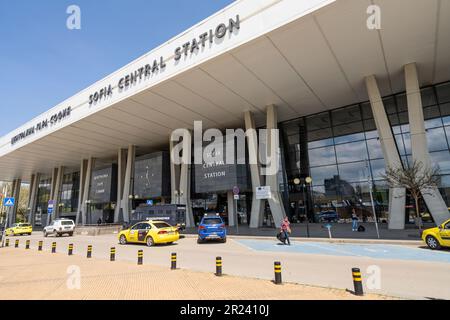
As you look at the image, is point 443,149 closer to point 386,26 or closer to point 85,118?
point 386,26

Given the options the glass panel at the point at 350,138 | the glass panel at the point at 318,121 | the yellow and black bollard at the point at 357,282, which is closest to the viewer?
the yellow and black bollard at the point at 357,282

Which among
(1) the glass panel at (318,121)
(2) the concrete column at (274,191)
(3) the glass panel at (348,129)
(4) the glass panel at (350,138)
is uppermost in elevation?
(1) the glass panel at (318,121)

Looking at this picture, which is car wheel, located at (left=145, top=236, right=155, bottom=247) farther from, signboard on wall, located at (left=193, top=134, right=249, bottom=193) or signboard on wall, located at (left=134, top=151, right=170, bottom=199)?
signboard on wall, located at (left=134, top=151, right=170, bottom=199)

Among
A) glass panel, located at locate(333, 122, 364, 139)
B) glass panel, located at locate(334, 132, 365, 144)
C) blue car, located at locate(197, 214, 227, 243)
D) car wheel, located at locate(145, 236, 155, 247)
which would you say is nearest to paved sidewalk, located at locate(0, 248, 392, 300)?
car wheel, located at locate(145, 236, 155, 247)

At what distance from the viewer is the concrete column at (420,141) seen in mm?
16797

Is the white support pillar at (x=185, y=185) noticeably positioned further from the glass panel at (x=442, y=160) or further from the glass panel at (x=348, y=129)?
the glass panel at (x=442, y=160)

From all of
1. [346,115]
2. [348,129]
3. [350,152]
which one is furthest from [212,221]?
[346,115]

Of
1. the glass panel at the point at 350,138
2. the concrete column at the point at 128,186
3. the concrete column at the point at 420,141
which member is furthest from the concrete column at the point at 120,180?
the concrete column at the point at 420,141

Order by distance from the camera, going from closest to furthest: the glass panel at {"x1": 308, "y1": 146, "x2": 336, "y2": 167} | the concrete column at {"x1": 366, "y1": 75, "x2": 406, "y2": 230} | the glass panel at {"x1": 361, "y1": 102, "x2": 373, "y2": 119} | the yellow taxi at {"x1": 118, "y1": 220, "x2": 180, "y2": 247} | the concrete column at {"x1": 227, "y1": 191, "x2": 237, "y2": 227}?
1. the yellow taxi at {"x1": 118, "y1": 220, "x2": 180, "y2": 247}
2. the concrete column at {"x1": 366, "y1": 75, "x2": 406, "y2": 230}
3. the glass panel at {"x1": 361, "y1": 102, "x2": 373, "y2": 119}
4. the glass panel at {"x1": 308, "y1": 146, "x2": 336, "y2": 167}
5. the concrete column at {"x1": 227, "y1": 191, "x2": 237, "y2": 227}

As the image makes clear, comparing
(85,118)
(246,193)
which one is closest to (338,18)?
(246,193)

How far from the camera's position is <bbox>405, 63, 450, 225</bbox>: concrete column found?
55.1ft

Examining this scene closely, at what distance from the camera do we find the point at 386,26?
1530cm

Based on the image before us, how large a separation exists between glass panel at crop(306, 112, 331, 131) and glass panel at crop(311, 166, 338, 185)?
189 inches
